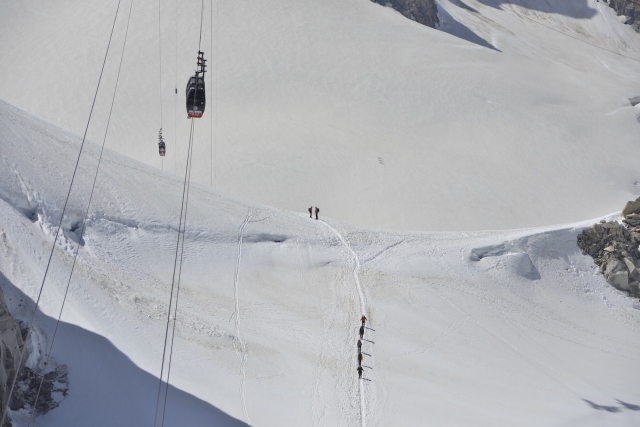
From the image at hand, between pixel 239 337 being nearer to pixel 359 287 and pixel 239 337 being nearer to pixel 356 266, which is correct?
pixel 359 287

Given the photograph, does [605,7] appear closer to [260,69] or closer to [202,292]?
Result: [260,69]

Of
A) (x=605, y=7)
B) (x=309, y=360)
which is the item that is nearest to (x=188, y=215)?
(x=309, y=360)

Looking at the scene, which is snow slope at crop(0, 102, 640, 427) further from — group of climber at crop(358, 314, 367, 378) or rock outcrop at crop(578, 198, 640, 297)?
rock outcrop at crop(578, 198, 640, 297)

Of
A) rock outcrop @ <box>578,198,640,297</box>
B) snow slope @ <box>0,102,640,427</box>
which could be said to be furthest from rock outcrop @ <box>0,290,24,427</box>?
rock outcrop @ <box>578,198,640,297</box>

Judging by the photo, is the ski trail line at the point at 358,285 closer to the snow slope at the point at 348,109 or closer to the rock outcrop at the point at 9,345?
the snow slope at the point at 348,109

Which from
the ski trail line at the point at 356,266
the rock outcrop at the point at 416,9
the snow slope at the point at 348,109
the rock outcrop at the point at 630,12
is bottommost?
the ski trail line at the point at 356,266

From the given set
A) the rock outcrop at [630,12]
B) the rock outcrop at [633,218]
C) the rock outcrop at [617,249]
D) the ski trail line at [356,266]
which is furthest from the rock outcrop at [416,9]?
Answer: the ski trail line at [356,266]
